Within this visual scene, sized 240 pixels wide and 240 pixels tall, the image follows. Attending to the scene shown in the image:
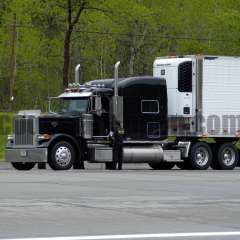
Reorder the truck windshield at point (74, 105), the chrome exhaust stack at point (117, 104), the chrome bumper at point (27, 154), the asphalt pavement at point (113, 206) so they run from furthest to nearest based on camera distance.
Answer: the truck windshield at point (74, 105) → the chrome exhaust stack at point (117, 104) → the chrome bumper at point (27, 154) → the asphalt pavement at point (113, 206)

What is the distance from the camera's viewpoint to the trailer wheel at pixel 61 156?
28844mm

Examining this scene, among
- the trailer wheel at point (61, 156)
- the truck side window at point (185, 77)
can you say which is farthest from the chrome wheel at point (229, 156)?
the trailer wheel at point (61, 156)

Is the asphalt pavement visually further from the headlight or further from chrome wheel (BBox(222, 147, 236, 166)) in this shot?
chrome wheel (BBox(222, 147, 236, 166))

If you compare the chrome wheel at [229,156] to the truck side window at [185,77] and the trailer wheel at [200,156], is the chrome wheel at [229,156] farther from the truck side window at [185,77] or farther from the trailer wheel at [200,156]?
the truck side window at [185,77]

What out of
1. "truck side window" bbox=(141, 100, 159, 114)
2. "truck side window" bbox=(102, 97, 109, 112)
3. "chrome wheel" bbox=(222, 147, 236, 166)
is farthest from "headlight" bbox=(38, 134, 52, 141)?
"chrome wheel" bbox=(222, 147, 236, 166)

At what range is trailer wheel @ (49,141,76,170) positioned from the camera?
94.6 ft

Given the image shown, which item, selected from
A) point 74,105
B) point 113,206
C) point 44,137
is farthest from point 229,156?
point 113,206

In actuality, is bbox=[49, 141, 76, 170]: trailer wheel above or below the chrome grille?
below

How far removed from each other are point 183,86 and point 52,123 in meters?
5.48

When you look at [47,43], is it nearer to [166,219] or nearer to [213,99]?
[213,99]

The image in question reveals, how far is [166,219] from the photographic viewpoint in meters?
14.9

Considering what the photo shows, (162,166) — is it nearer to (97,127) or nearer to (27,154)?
(97,127)

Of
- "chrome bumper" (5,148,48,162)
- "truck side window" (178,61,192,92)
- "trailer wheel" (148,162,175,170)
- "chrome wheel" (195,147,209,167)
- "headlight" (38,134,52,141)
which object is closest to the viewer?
"chrome bumper" (5,148,48,162)

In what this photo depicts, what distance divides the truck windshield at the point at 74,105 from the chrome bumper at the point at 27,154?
7.78 feet
